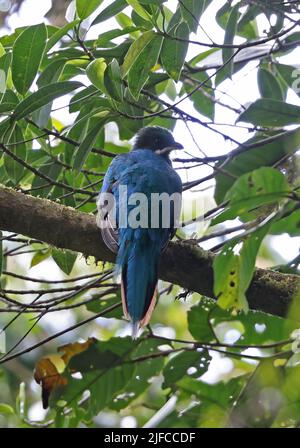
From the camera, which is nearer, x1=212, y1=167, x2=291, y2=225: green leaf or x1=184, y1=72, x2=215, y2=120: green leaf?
x1=212, y1=167, x2=291, y2=225: green leaf

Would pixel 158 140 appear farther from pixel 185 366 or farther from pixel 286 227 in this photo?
pixel 185 366

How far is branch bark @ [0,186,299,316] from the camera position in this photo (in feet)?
12.2

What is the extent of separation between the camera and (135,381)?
497 cm

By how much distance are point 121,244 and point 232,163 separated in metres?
0.64

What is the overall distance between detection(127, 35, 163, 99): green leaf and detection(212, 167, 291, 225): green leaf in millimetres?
1324

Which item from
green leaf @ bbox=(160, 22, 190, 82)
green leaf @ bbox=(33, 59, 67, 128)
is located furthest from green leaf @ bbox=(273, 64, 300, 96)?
green leaf @ bbox=(33, 59, 67, 128)

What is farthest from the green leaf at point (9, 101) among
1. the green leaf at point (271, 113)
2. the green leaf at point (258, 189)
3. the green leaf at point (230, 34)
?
the green leaf at point (258, 189)

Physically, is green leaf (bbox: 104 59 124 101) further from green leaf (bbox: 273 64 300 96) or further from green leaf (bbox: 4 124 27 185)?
green leaf (bbox: 273 64 300 96)

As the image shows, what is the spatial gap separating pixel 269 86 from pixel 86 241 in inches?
53.6

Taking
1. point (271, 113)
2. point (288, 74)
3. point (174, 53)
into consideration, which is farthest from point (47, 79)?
point (288, 74)

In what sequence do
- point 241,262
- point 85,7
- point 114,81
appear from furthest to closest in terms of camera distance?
1. point 85,7
2. point 114,81
3. point 241,262

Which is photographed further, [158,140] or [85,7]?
[158,140]

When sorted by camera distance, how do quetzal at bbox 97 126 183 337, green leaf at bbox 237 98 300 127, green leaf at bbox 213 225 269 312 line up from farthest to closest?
quetzal at bbox 97 126 183 337
green leaf at bbox 237 98 300 127
green leaf at bbox 213 225 269 312

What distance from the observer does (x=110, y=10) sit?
3.93 m
